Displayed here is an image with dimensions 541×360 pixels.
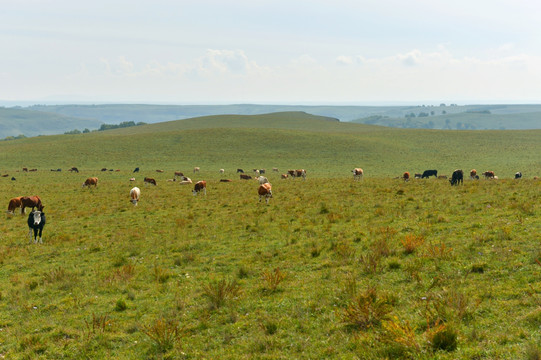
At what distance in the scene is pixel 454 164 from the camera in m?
67.7

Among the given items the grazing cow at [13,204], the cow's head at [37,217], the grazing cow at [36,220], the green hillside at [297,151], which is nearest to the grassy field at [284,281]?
the grazing cow at [36,220]

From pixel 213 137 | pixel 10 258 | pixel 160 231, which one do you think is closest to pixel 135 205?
pixel 160 231

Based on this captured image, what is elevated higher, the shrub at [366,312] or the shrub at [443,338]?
the shrub at [443,338]

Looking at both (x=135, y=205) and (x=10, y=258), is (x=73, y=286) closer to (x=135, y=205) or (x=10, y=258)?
(x=10, y=258)

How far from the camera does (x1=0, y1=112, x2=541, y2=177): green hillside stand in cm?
6988

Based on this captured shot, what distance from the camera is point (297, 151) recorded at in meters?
88.2

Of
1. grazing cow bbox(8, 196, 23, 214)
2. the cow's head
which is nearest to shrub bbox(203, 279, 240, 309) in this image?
the cow's head

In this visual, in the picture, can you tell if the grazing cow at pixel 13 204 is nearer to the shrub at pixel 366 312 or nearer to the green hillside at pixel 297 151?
the shrub at pixel 366 312

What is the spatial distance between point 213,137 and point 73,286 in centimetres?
9330

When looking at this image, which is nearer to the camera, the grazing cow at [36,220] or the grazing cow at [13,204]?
the grazing cow at [36,220]

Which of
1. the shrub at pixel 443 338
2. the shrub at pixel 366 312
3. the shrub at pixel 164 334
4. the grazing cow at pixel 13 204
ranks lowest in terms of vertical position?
the grazing cow at pixel 13 204

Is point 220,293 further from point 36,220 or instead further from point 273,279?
point 36,220

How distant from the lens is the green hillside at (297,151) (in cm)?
6988

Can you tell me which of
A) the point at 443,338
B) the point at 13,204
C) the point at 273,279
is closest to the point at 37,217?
the point at 13,204
